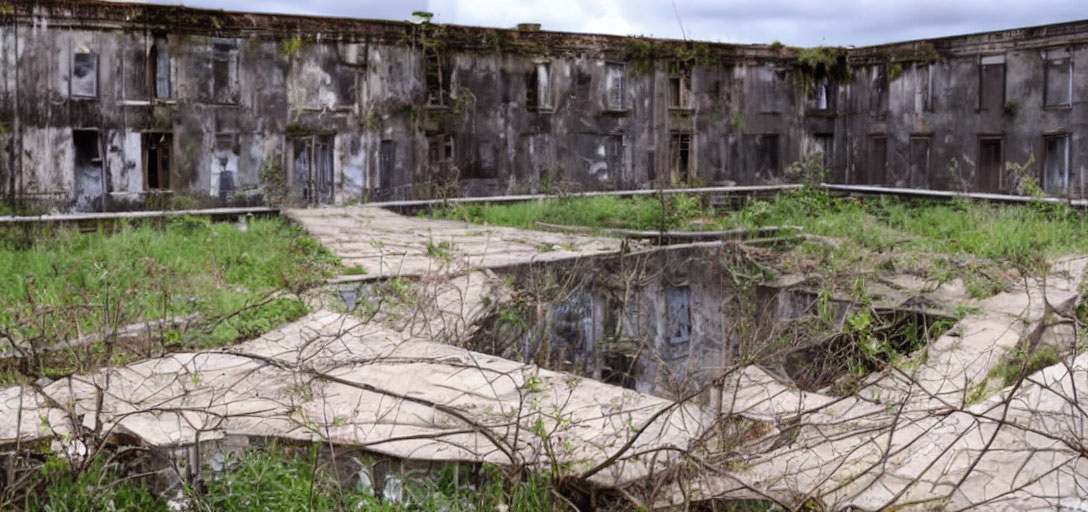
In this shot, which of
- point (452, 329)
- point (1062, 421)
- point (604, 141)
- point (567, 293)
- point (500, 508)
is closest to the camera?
point (500, 508)

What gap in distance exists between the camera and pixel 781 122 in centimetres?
2933

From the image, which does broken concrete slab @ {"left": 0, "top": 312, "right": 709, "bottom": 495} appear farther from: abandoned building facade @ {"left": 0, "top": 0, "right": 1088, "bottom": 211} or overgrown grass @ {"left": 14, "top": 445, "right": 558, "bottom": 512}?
abandoned building facade @ {"left": 0, "top": 0, "right": 1088, "bottom": 211}

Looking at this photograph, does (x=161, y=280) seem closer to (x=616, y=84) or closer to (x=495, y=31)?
(x=495, y=31)

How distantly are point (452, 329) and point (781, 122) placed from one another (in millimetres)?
21418

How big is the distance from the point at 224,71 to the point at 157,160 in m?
2.19

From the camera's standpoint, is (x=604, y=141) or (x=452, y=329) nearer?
(x=452, y=329)

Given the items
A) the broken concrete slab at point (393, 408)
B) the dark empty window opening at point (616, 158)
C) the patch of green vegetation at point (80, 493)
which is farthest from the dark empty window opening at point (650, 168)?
the patch of green vegetation at point (80, 493)

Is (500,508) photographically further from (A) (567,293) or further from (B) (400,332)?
(A) (567,293)

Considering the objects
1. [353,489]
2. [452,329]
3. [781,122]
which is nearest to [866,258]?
[452,329]

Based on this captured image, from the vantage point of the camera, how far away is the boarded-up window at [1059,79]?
24.2 metres

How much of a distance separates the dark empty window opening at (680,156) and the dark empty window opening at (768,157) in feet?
6.85

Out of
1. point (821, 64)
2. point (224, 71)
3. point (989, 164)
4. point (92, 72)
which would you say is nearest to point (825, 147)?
point (821, 64)

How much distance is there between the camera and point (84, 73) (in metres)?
21.2

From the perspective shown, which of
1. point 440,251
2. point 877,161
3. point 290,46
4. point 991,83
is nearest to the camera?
point 440,251
